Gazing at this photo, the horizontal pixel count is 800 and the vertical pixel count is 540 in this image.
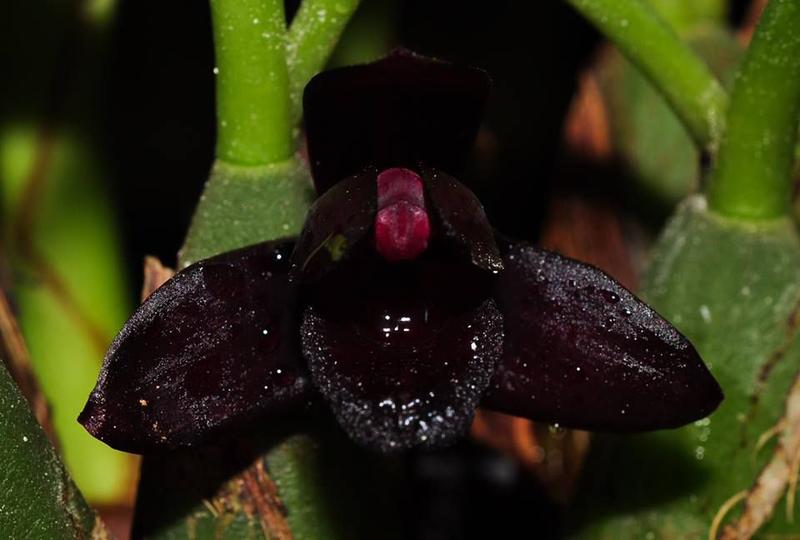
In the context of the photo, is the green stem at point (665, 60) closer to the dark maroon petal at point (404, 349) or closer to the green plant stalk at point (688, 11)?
the dark maroon petal at point (404, 349)

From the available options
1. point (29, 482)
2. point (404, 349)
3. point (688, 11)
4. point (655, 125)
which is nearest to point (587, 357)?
point (404, 349)

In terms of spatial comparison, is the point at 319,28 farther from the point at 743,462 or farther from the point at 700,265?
the point at 743,462

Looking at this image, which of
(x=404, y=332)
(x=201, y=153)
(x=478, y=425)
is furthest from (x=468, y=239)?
(x=201, y=153)


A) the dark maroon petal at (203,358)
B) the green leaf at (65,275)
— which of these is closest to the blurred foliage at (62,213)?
the green leaf at (65,275)

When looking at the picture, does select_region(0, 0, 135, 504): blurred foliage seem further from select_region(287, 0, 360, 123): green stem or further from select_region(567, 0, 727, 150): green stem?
select_region(567, 0, 727, 150): green stem

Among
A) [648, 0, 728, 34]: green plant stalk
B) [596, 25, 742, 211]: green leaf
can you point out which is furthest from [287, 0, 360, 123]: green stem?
[648, 0, 728, 34]: green plant stalk

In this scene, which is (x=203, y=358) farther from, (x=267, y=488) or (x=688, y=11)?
(x=688, y=11)
